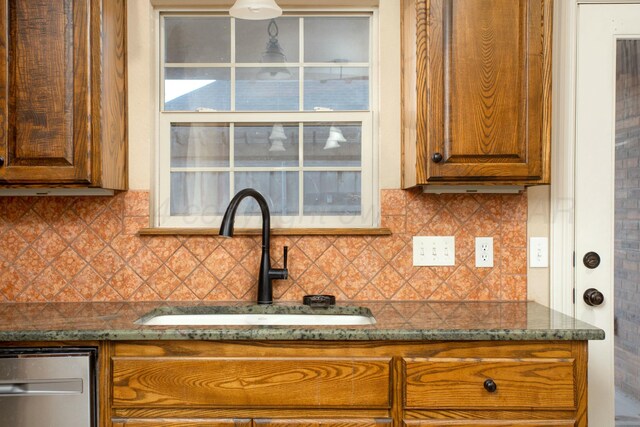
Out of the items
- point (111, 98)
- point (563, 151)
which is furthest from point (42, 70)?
point (563, 151)

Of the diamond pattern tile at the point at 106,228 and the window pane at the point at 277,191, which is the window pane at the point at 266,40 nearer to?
the window pane at the point at 277,191

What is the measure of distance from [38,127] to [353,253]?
4.15 feet

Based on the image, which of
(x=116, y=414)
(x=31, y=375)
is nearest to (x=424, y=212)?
(x=116, y=414)

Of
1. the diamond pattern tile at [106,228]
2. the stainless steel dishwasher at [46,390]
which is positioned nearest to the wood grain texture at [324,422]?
the stainless steel dishwasher at [46,390]

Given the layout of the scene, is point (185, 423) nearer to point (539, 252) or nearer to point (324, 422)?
point (324, 422)

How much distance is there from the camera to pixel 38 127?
79.1 inches

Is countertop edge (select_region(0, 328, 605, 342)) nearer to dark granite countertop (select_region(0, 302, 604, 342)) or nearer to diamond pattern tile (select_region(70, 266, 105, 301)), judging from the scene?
dark granite countertop (select_region(0, 302, 604, 342))

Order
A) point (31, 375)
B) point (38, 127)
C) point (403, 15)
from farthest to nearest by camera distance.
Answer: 1. point (403, 15)
2. point (38, 127)
3. point (31, 375)

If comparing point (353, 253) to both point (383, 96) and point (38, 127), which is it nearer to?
point (383, 96)

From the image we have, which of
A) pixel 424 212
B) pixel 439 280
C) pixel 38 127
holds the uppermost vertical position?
pixel 38 127

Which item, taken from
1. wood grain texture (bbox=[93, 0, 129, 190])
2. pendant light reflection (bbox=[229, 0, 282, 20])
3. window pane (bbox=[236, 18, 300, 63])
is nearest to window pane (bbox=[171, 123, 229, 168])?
wood grain texture (bbox=[93, 0, 129, 190])

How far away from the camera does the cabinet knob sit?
89.7 inches

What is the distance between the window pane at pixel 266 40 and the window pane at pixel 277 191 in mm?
495

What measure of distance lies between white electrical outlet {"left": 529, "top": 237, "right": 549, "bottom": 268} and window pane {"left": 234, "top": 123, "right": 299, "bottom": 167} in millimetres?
1034
